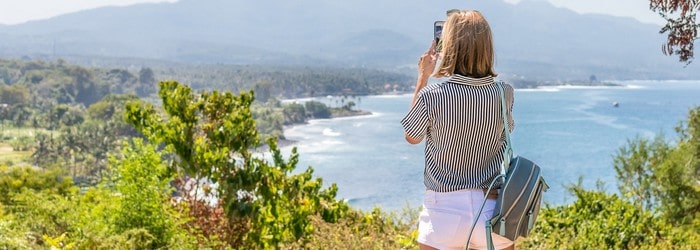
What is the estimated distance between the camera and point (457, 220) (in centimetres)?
152

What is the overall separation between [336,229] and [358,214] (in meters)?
1.92

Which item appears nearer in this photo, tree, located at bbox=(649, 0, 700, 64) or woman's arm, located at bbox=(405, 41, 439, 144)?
woman's arm, located at bbox=(405, 41, 439, 144)

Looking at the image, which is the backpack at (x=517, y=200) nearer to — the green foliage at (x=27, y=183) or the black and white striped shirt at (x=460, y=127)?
the black and white striped shirt at (x=460, y=127)

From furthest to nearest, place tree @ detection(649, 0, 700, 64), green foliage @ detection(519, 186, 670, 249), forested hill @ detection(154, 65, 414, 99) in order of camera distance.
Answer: forested hill @ detection(154, 65, 414, 99)
green foliage @ detection(519, 186, 670, 249)
tree @ detection(649, 0, 700, 64)

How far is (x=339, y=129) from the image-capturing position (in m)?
70.9

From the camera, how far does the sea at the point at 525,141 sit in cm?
4175

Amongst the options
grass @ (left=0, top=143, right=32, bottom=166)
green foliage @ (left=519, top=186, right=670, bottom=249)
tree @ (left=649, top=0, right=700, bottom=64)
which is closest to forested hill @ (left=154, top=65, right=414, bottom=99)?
grass @ (left=0, top=143, right=32, bottom=166)

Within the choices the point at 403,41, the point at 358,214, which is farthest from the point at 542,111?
the point at 403,41

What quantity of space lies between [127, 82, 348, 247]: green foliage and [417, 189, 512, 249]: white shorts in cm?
282

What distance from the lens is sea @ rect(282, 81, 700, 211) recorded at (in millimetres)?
41750

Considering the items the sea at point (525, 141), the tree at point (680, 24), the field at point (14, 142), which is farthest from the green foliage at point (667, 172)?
the field at point (14, 142)

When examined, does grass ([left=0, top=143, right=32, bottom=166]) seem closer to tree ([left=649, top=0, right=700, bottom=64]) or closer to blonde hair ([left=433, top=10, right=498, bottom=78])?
tree ([left=649, top=0, right=700, bottom=64])

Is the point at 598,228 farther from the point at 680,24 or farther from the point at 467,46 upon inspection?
the point at 467,46

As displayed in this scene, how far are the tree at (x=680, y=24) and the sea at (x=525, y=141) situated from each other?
2132 centimetres
